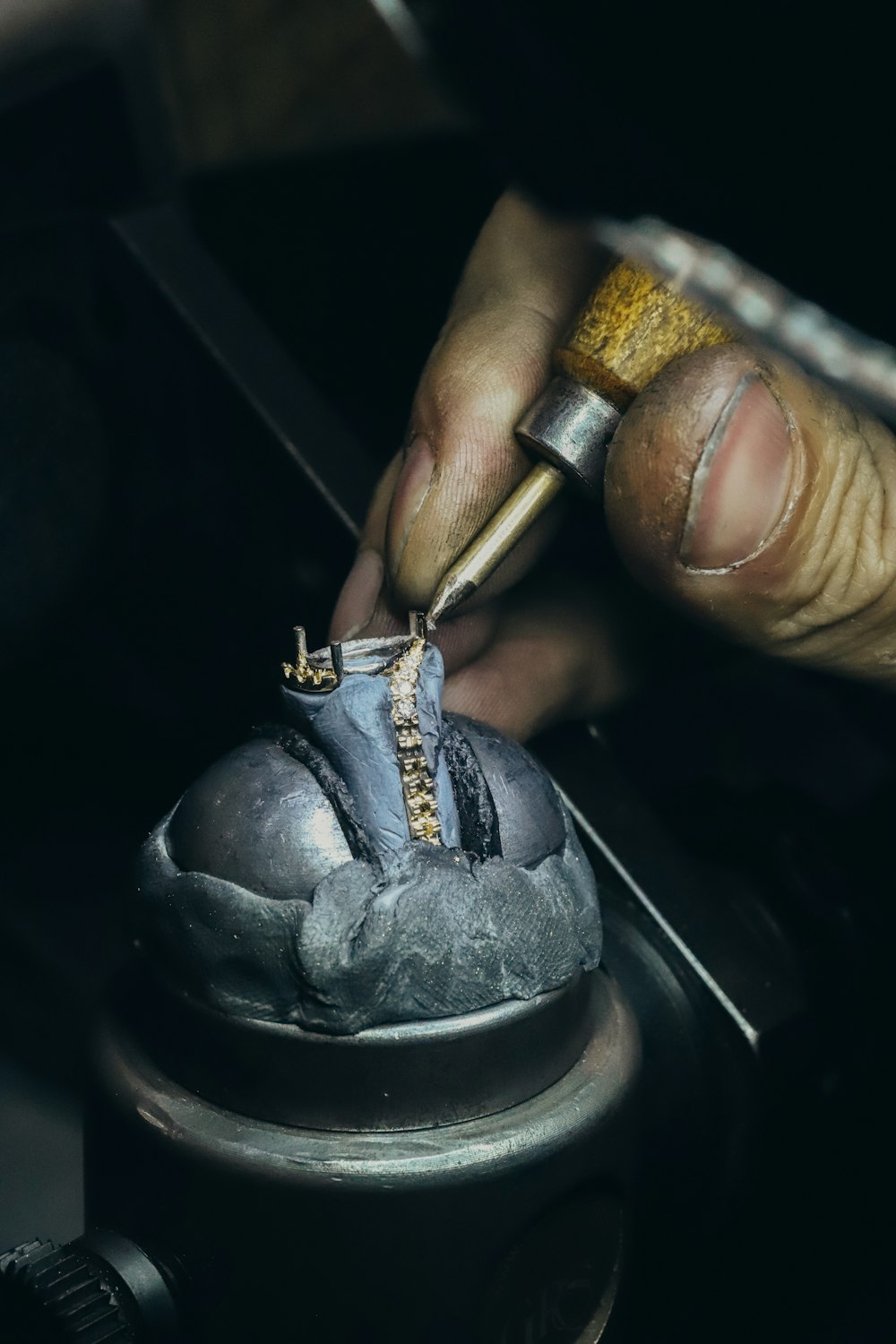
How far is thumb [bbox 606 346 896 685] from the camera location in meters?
0.47

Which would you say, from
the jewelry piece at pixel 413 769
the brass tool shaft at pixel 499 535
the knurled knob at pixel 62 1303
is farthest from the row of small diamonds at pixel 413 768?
the knurled knob at pixel 62 1303

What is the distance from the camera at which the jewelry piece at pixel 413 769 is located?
46 cm

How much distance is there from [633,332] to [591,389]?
0.11ft

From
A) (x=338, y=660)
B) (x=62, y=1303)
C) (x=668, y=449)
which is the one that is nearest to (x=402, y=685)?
(x=338, y=660)

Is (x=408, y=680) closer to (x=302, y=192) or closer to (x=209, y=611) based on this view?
(x=209, y=611)

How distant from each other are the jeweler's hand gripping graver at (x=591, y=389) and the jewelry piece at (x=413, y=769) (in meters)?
0.11

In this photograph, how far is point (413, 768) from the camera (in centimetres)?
46

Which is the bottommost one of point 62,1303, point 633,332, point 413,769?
point 62,1303

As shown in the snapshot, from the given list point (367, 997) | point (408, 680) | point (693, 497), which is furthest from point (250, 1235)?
point (693, 497)

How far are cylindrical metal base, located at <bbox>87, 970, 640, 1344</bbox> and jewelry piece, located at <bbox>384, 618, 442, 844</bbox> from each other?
→ 0.35 feet

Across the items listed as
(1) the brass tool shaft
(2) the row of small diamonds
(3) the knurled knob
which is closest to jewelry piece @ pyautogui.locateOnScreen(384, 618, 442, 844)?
(2) the row of small diamonds

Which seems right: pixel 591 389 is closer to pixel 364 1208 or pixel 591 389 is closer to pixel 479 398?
pixel 479 398

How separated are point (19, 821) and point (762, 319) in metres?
0.81

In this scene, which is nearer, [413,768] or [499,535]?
[413,768]
